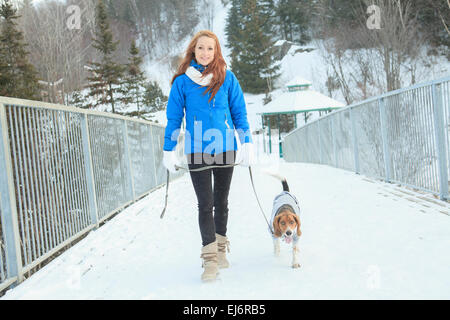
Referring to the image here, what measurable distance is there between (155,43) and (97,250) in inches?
2313

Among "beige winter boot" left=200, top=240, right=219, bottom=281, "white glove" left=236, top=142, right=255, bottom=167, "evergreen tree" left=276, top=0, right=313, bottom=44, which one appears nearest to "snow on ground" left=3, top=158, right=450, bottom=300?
"beige winter boot" left=200, top=240, right=219, bottom=281

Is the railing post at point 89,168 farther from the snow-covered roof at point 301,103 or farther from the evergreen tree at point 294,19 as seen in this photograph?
the evergreen tree at point 294,19

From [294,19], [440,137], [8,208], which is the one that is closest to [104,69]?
[440,137]

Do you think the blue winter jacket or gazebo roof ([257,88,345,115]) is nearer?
the blue winter jacket

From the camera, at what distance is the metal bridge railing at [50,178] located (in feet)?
9.80

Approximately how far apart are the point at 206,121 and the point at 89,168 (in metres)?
2.52

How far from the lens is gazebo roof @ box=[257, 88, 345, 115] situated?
2156 cm

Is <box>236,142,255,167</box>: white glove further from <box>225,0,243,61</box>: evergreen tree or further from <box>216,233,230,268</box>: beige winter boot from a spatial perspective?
<box>225,0,243,61</box>: evergreen tree

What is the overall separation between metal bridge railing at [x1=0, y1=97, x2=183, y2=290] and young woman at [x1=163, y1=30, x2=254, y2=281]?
0.96m

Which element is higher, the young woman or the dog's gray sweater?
the young woman

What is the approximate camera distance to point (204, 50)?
116 inches

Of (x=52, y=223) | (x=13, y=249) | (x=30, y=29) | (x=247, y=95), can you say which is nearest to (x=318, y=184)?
(x=52, y=223)
